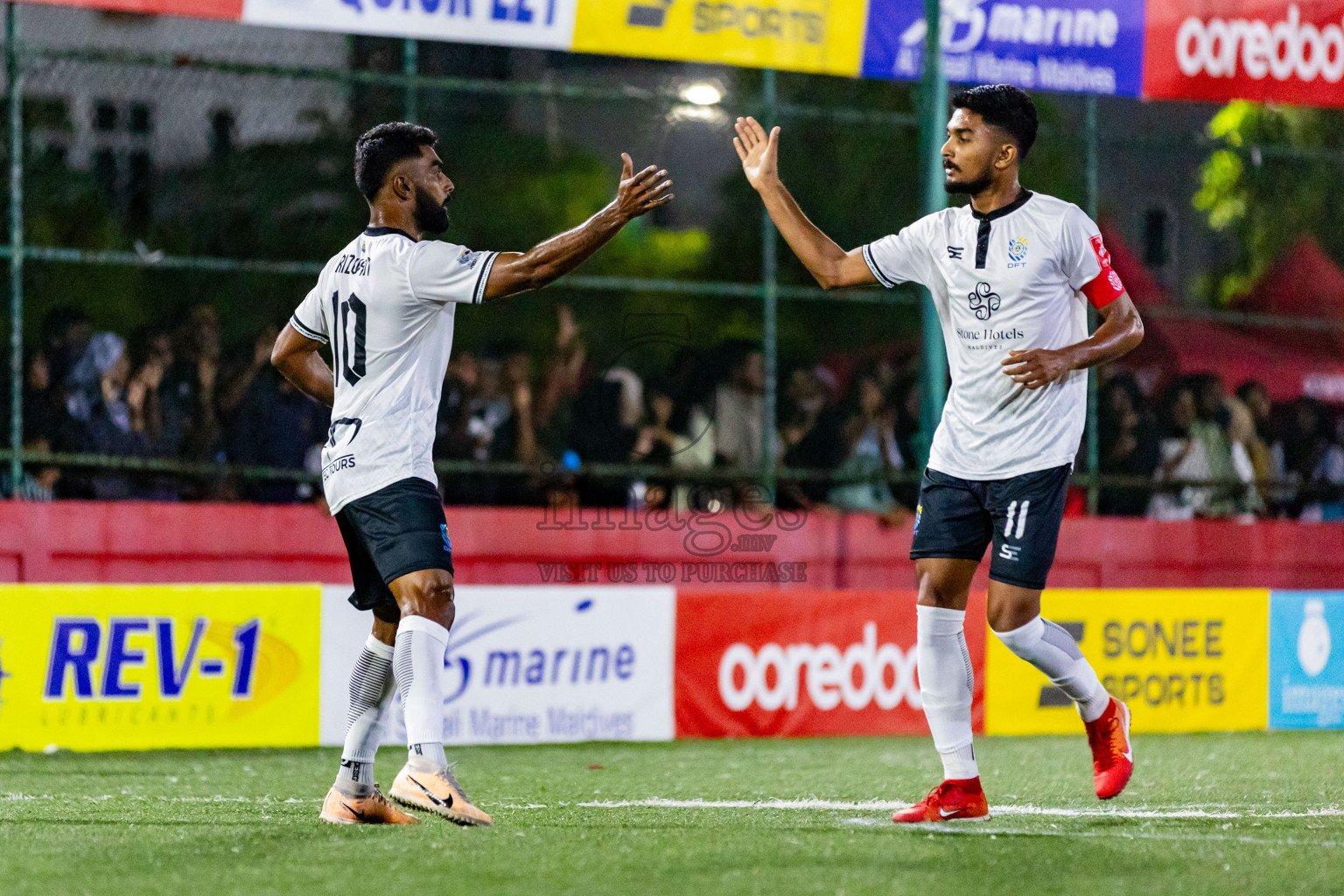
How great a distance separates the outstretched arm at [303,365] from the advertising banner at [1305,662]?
22.4 feet

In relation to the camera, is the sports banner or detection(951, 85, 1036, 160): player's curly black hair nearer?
detection(951, 85, 1036, 160): player's curly black hair

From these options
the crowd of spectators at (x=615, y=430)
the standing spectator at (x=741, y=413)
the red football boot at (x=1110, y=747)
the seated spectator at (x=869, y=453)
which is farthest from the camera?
the seated spectator at (x=869, y=453)

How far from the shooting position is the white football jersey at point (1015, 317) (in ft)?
19.1

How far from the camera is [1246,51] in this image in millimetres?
13117

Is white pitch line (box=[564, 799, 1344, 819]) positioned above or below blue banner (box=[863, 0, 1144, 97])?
below

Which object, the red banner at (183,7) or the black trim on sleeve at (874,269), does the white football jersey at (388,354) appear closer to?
the black trim on sleeve at (874,269)

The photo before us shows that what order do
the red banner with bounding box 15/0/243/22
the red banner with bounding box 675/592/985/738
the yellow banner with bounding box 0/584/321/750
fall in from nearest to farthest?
the yellow banner with bounding box 0/584/321/750, the red banner with bounding box 675/592/985/738, the red banner with bounding box 15/0/243/22

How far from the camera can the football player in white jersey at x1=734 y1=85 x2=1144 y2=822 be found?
19.1ft

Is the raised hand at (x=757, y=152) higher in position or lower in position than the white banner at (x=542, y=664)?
higher

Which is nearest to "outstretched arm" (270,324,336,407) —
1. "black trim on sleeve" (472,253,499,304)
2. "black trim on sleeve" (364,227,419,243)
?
"black trim on sleeve" (364,227,419,243)

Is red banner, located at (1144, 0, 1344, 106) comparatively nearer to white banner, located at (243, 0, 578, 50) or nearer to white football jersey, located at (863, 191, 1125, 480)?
white banner, located at (243, 0, 578, 50)

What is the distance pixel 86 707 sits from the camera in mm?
8734

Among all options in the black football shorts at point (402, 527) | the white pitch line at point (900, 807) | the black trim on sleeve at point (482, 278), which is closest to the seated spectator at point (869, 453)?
the white pitch line at point (900, 807)

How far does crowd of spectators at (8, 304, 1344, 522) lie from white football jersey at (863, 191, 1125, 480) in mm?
6023
